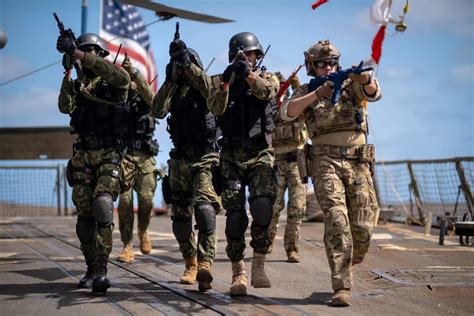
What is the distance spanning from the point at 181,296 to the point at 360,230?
1492 millimetres

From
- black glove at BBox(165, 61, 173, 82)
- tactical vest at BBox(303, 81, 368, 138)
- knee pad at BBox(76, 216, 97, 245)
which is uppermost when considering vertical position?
black glove at BBox(165, 61, 173, 82)

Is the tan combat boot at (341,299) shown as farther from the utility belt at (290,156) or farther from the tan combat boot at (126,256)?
the tan combat boot at (126,256)

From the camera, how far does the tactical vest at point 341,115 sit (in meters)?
5.93

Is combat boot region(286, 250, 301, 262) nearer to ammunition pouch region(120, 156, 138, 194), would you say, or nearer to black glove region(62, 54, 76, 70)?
ammunition pouch region(120, 156, 138, 194)

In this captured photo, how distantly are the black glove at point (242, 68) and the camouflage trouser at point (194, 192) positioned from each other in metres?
0.97

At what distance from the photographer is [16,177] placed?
22.7m

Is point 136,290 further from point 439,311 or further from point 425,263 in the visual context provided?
point 425,263

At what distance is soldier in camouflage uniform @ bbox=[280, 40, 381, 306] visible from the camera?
578 cm

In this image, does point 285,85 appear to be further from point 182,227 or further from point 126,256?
point 126,256

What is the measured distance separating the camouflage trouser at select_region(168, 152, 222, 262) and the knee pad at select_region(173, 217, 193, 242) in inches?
0.8

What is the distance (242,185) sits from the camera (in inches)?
252

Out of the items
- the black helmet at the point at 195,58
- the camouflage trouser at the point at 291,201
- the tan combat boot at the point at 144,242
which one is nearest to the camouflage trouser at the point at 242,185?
the black helmet at the point at 195,58

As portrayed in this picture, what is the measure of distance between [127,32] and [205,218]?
86.9 ft

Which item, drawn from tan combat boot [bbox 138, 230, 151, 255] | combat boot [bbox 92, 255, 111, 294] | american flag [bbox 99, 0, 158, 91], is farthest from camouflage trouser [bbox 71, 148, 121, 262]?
american flag [bbox 99, 0, 158, 91]
